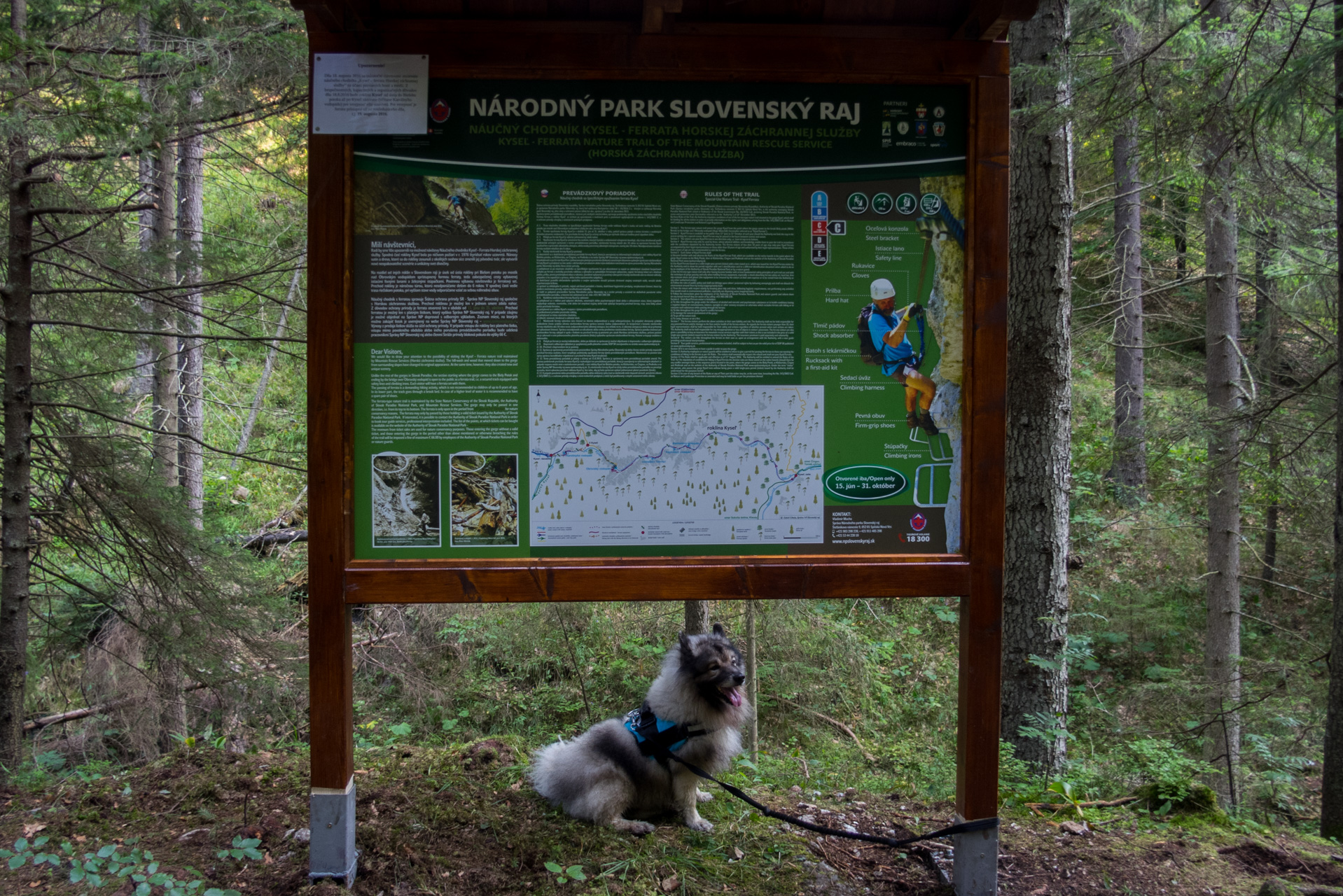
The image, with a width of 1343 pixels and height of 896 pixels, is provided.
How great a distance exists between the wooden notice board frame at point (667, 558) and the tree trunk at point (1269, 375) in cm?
402

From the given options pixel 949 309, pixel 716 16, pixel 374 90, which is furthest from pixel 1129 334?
pixel 374 90

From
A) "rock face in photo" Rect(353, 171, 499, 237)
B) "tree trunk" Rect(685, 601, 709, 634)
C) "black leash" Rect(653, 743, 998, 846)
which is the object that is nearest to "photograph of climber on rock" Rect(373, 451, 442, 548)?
"rock face in photo" Rect(353, 171, 499, 237)

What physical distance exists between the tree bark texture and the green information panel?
2.58 metres

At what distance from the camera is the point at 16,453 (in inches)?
173

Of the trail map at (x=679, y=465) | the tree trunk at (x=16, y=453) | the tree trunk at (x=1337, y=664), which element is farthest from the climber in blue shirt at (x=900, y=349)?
the tree trunk at (x=16, y=453)

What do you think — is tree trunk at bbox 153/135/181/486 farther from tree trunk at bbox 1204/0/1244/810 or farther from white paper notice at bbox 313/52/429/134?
tree trunk at bbox 1204/0/1244/810

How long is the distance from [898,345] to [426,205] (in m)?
1.92

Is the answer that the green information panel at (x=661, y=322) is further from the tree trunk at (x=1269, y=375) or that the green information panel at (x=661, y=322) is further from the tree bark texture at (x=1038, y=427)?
the tree trunk at (x=1269, y=375)

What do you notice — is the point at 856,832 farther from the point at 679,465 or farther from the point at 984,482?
the point at 679,465

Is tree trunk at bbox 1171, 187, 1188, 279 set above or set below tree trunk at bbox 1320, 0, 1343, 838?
above

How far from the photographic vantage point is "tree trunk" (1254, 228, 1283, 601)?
22.2 ft

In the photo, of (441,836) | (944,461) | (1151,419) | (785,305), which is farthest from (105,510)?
(1151,419)

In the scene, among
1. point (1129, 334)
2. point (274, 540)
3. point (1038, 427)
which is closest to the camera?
point (1038, 427)

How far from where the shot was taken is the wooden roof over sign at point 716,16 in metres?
2.71
